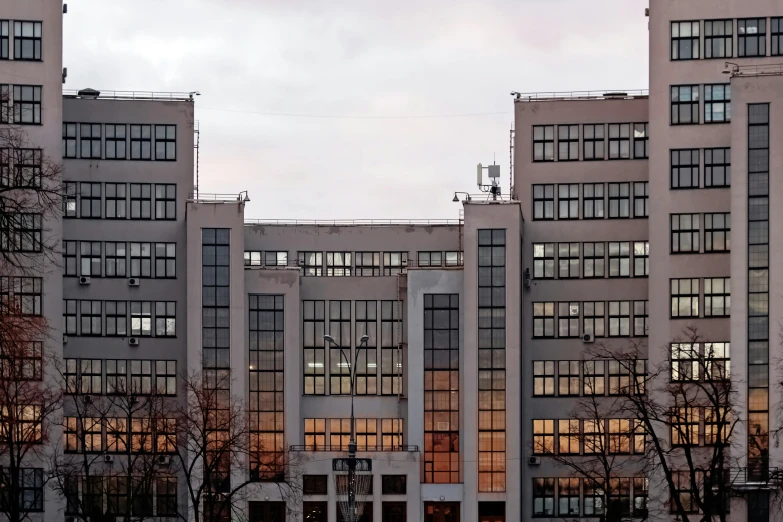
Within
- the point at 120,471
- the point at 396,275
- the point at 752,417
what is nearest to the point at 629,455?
the point at 752,417

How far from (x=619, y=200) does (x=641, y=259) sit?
365 centimetres

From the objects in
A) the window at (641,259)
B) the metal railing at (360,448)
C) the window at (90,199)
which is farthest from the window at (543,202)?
the window at (90,199)

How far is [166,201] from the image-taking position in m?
80.9

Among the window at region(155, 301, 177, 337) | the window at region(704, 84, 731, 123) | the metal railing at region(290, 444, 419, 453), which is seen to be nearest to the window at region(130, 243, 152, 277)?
the window at region(155, 301, 177, 337)

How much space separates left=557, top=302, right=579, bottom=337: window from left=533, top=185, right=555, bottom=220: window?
5284 mm

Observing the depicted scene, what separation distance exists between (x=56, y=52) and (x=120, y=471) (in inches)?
947

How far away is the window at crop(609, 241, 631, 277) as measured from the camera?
80125mm

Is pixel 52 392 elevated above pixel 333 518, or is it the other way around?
pixel 52 392

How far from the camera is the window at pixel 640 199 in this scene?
262ft

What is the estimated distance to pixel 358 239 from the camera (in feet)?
307

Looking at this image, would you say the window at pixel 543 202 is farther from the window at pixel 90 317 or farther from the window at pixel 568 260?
the window at pixel 90 317

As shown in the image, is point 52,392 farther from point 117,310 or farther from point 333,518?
point 333,518

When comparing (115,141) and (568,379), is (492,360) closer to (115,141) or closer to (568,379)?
(568,379)

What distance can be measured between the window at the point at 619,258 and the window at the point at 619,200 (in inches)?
66.4
